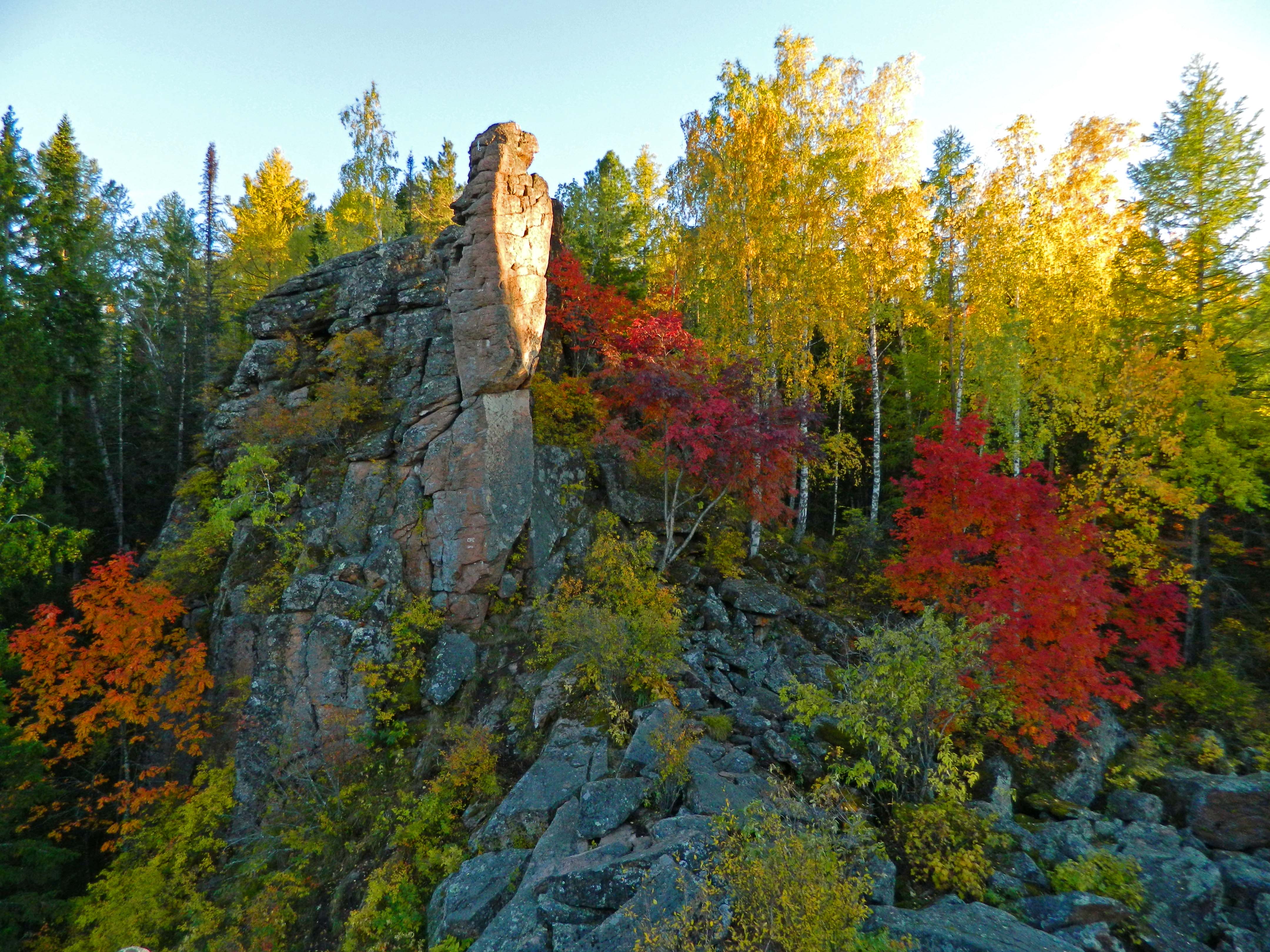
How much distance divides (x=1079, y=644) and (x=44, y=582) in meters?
27.0

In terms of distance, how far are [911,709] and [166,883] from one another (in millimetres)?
14475

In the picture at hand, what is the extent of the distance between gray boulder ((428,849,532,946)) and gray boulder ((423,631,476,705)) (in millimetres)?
4059

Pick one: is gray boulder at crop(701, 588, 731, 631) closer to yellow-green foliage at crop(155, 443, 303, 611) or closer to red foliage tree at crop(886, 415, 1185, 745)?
red foliage tree at crop(886, 415, 1185, 745)

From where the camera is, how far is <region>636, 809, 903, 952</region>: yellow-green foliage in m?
5.00

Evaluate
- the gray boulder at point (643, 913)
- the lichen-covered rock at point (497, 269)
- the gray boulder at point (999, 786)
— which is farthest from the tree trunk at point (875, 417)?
the gray boulder at point (643, 913)

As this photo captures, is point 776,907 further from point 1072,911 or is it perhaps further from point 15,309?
point 15,309

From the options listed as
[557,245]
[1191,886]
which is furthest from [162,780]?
[1191,886]

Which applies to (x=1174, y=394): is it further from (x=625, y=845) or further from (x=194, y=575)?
(x=194, y=575)

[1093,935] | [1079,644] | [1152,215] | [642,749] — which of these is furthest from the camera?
[1152,215]

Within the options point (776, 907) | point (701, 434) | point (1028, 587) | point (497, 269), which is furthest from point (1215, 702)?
point (497, 269)

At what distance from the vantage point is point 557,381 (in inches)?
623

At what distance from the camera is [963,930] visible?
5.58 meters

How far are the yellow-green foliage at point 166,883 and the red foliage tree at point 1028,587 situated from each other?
47.8 ft

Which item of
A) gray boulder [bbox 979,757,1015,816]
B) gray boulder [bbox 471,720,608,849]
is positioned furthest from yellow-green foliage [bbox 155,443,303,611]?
gray boulder [bbox 979,757,1015,816]
